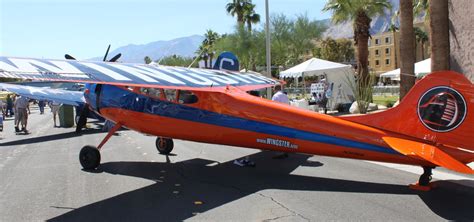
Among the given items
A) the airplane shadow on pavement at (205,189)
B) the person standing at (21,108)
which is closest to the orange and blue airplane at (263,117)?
the airplane shadow on pavement at (205,189)

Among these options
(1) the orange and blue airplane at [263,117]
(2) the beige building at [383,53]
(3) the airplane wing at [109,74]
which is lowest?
(1) the orange and blue airplane at [263,117]

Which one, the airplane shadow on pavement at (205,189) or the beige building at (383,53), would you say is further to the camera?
the beige building at (383,53)

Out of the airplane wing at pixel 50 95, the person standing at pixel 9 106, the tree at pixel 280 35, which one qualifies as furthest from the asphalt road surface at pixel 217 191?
the tree at pixel 280 35

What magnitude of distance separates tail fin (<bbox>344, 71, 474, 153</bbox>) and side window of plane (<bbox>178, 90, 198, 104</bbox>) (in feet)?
12.7

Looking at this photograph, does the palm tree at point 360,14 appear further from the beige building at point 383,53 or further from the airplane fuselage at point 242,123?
the beige building at point 383,53

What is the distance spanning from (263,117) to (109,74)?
3051mm

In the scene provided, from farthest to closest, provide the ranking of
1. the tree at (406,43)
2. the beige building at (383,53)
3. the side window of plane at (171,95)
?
the beige building at (383,53) < the tree at (406,43) < the side window of plane at (171,95)

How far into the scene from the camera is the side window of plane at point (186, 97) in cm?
865

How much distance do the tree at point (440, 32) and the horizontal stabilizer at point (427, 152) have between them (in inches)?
344

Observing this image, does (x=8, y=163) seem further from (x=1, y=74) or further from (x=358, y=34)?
(x=358, y=34)

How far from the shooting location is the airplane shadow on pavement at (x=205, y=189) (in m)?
5.85

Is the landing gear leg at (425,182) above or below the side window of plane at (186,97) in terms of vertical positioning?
below

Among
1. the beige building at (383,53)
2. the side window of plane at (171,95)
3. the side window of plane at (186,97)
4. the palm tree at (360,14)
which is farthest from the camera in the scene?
the beige building at (383,53)

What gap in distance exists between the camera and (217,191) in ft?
23.4
